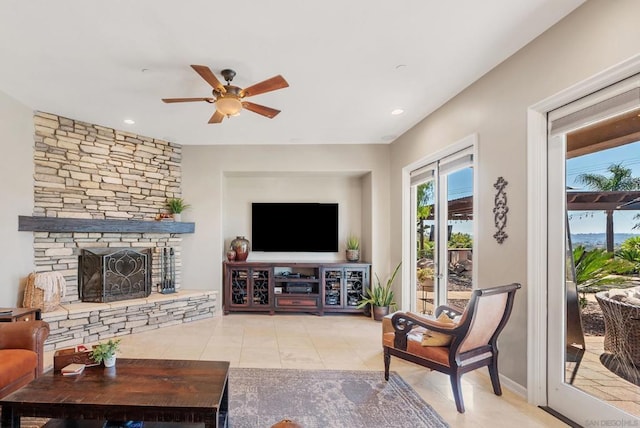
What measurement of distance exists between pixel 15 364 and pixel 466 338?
3381mm

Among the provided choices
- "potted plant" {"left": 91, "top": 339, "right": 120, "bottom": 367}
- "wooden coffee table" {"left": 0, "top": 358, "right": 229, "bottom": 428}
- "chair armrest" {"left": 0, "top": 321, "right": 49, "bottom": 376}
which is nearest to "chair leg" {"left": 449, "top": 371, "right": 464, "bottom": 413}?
"wooden coffee table" {"left": 0, "top": 358, "right": 229, "bottom": 428}

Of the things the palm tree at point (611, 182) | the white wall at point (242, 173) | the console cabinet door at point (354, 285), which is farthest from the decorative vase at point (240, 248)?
the palm tree at point (611, 182)

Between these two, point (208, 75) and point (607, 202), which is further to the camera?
point (208, 75)

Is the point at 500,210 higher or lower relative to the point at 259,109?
lower

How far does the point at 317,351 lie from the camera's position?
3.80m

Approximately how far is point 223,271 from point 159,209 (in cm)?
146

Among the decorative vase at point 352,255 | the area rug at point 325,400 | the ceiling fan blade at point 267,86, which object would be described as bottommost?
the area rug at point 325,400

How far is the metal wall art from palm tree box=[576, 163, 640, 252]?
1.95 feet

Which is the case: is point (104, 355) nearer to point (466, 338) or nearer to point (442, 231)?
point (466, 338)

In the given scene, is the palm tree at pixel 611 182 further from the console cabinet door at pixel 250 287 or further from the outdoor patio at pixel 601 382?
the console cabinet door at pixel 250 287

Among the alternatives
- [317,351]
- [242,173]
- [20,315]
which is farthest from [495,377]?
[242,173]

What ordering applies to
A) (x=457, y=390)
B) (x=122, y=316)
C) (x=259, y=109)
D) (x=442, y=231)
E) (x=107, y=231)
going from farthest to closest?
(x=107, y=231) → (x=122, y=316) → (x=442, y=231) → (x=259, y=109) → (x=457, y=390)

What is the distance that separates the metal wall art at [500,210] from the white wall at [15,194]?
17.0 ft

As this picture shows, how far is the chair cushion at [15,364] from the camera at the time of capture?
7.39 feet
